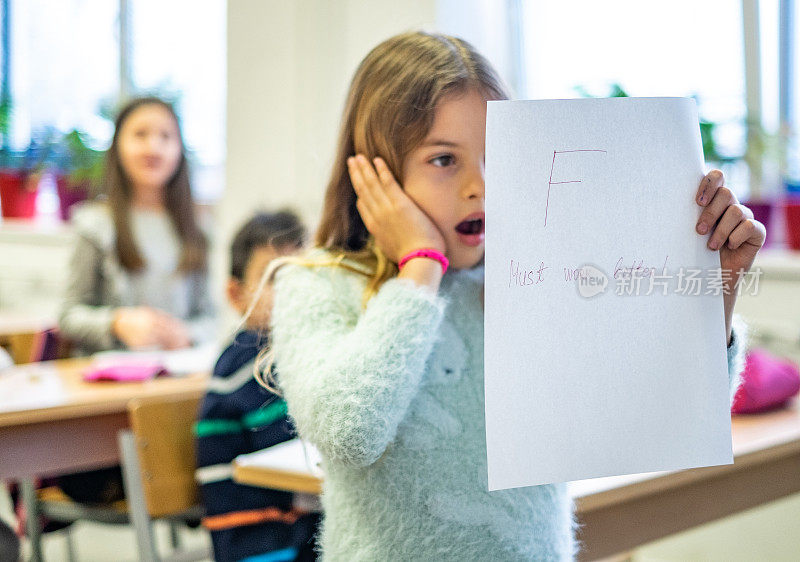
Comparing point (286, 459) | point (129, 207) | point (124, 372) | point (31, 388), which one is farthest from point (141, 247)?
point (286, 459)

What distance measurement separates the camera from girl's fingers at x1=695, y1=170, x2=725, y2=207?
763 mm

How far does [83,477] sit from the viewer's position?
90.3 inches

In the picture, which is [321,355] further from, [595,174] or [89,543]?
[89,543]

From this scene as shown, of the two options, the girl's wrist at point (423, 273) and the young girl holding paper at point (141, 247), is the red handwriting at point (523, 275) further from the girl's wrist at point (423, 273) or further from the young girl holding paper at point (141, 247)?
the young girl holding paper at point (141, 247)

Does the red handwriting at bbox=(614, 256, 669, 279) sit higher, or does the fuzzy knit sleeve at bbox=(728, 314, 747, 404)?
the red handwriting at bbox=(614, 256, 669, 279)

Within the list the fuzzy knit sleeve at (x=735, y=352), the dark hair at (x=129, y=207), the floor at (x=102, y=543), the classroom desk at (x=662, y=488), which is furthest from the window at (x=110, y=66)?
the fuzzy knit sleeve at (x=735, y=352)

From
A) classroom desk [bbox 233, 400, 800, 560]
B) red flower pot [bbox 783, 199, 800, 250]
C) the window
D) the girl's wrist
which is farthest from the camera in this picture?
the window

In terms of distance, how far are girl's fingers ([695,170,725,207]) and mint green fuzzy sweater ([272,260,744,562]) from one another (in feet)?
0.64

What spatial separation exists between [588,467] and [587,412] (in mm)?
50

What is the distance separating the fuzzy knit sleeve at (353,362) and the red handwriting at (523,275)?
12 centimetres

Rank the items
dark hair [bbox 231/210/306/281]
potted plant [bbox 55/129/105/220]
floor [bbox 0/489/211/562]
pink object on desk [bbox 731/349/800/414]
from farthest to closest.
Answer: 1. potted plant [bbox 55/129/105/220]
2. floor [bbox 0/489/211/562]
3. dark hair [bbox 231/210/306/281]
4. pink object on desk [bbox 731/349/800/414]

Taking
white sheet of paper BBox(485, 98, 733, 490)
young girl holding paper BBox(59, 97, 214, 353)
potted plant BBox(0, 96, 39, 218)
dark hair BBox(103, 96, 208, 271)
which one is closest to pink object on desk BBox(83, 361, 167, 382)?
young girl holding paper BBox(59, 97, 214, 353)

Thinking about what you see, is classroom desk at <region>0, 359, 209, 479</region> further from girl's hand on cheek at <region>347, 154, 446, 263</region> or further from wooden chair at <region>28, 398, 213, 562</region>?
girl's hand on cheek at <region>347, 154, 446, 263</region>

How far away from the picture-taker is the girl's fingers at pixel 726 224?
2.49 feet
